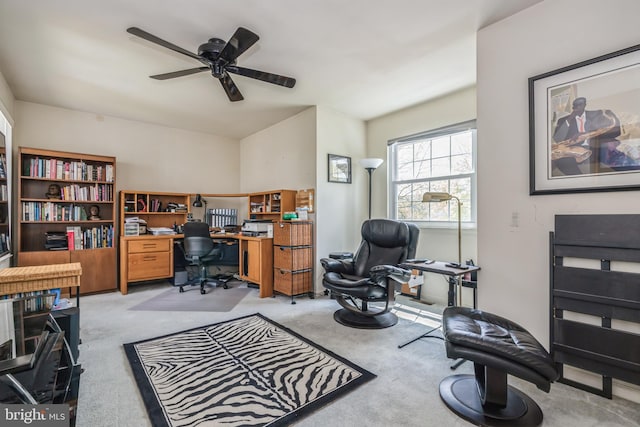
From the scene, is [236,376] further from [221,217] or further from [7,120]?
[7,120]

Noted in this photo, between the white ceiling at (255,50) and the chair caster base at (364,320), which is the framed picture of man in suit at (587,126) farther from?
the chair caster base at (364,320)

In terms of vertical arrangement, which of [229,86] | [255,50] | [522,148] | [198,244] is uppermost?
Result: [255,50]

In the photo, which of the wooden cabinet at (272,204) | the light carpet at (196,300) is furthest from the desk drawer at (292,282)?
the wooden cabinet at (272,204)

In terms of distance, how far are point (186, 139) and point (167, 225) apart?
60.5 inches

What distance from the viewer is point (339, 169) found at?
13.7 feet

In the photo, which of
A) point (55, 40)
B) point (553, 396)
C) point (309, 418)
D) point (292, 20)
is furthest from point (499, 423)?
point (55, 40)

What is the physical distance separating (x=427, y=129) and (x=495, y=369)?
296 cm

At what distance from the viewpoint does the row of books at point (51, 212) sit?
367 centimetres

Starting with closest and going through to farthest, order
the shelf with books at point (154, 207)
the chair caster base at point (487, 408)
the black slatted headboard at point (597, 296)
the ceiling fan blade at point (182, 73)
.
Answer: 1. the chair caster base at point (487, 408)
2. the black slatted headboard at point (597, 296)
3. the ceiling fan blade at point (182, 73)
4. the shelf with books at point (154, 207)

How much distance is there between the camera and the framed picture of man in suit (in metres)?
1.72

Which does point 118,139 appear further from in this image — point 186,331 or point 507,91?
point 507,91

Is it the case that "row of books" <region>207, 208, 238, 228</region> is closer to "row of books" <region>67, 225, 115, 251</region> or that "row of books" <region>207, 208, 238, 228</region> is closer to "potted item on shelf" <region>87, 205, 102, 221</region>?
"row of books" <region>67, 225, 115, 251</region>

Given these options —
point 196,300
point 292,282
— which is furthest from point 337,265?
point 196,300

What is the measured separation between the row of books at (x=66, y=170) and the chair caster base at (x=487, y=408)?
473cm
